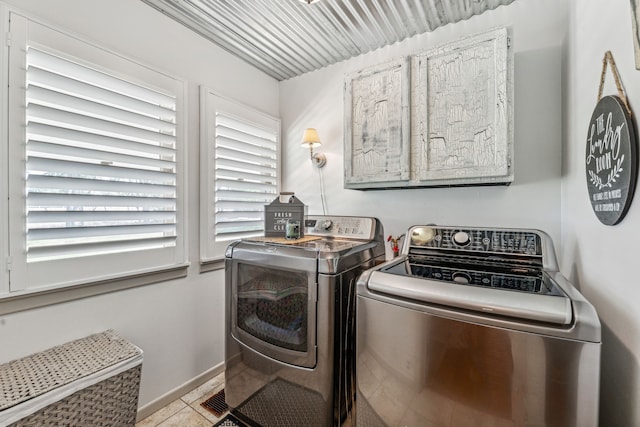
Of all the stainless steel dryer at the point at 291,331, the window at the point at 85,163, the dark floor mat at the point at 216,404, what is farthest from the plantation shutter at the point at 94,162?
the dark floor mat at the point at 216,404

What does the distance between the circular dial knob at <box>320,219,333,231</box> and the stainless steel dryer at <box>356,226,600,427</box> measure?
33.9 inches

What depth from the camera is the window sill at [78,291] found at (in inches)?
48.3

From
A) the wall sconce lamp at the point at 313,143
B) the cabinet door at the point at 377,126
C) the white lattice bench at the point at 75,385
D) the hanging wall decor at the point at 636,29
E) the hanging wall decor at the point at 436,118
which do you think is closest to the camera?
the hanging wall decor at the point at 636,29

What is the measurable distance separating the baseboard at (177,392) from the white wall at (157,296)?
0.03 metres

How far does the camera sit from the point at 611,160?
0.91 metres

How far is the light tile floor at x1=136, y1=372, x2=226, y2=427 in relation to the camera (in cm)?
163

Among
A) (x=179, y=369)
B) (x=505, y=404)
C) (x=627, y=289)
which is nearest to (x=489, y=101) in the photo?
(x=627, y=289)

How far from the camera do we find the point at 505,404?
2.78 ft

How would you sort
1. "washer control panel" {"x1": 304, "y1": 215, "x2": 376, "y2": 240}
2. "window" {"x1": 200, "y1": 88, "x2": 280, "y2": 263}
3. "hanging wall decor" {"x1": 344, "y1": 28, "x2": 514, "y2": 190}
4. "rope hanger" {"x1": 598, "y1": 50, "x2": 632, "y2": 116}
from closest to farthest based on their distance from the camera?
"rope hanger" {"x1": 598, "y1": 50, "x2": 632, "y2": 116}
"hanging wall decor" {"x1": 344, "y1": 28, "x2": 514, "y2": 190}
"washer control panel" {"x1": 304, "y1": 215, "x2": 376, "y2": 240}
"window" {"x1": 200, "y1": 88, "x2": 280, "y2": 263}

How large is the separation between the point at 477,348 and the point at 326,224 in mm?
1365

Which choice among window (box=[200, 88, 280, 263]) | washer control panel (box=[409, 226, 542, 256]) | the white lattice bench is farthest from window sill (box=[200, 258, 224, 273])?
washer control panel (box=[409, 226, 542, 256])

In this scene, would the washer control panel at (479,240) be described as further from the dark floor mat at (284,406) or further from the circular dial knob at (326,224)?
the dark floor mat at (284,406)

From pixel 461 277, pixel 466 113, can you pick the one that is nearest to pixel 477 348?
pixel 461 277

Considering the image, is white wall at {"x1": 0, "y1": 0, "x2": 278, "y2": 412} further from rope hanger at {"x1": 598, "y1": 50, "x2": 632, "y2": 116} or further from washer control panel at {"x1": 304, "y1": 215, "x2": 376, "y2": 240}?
rope hanger at {"x1": 598, "y1": 50, "x2": 632, "y2": 116}
